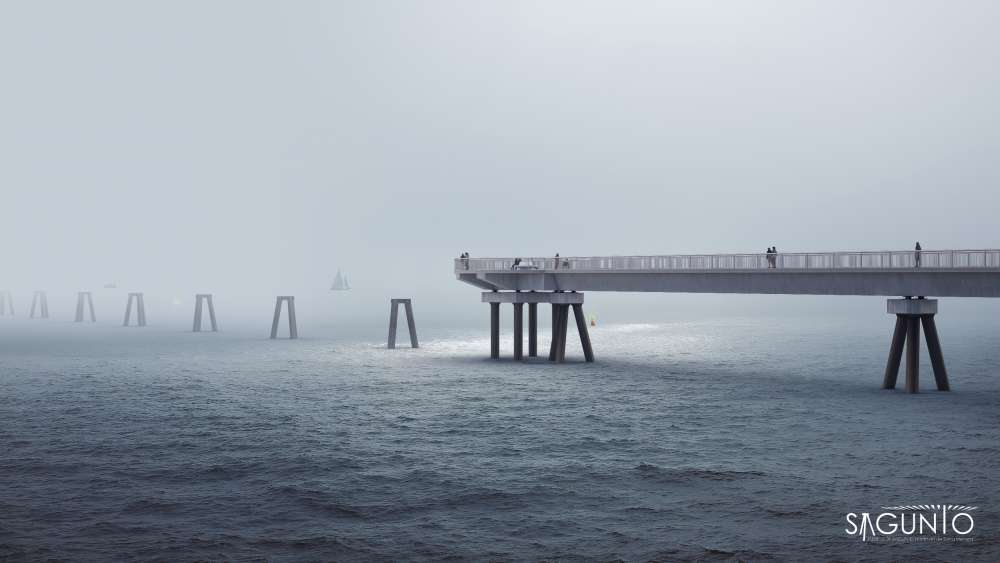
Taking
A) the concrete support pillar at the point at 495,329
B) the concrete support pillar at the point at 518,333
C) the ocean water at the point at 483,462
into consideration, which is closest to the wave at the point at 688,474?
the ocean water at the point at 483,462

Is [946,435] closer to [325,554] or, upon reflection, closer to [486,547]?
[486,547]

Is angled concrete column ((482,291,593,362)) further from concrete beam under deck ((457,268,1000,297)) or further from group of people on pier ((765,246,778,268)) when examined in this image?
group of people on pier ((765,246,778,268))

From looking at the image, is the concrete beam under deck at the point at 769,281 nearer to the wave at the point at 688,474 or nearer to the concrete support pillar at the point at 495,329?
the concrete support pillar at the point at 495,329

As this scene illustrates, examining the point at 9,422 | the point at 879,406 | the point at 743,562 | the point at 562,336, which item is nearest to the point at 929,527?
the point at 743,562

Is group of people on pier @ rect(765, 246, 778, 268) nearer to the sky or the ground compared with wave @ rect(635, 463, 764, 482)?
nearer to the sky

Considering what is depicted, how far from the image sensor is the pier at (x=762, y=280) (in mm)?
52750

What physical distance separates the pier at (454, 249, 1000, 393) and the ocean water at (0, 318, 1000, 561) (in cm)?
461

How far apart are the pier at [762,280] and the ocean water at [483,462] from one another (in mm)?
4608

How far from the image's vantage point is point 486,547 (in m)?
25.5

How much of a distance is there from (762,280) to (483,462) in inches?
1242

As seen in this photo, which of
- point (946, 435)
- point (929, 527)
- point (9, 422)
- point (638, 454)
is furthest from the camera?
point (9, 422)

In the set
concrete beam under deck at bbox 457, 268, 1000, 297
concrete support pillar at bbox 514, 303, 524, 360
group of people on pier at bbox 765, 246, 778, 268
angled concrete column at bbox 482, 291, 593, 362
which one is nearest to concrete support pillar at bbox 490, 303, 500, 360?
angled concrete column at bbox 482, 291, 593, 362

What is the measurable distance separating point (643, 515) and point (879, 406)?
1105 inches

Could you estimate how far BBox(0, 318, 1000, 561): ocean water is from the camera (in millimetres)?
25797
